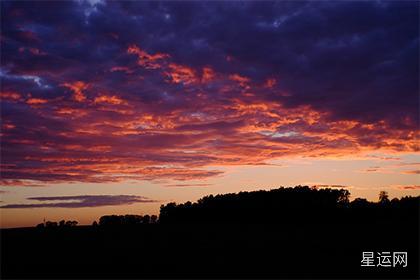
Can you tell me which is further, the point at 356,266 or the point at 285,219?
the point at 285,219

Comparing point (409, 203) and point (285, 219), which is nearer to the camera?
point (409, 203)

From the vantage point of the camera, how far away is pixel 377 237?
4000 centimetres


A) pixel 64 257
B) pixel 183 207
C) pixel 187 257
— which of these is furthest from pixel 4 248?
pixel 183 207

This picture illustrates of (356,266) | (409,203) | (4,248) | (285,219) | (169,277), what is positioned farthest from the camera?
(285,219)

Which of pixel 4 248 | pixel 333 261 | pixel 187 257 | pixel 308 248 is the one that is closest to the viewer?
pixel 333 261

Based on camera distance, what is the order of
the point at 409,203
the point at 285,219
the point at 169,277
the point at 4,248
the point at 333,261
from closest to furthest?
the point at 169,277 < the point at 333,261 < the point at 4,248 < the point at 409,203 < the point at 285,219

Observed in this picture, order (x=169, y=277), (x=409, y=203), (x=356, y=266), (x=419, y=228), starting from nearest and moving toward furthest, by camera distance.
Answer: (x=169, y=277), (x=356, y=266), (x=419, y=228), (x=409, y=203)

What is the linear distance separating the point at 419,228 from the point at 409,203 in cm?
4030

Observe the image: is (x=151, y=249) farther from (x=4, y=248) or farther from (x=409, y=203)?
(x=409, y=203)

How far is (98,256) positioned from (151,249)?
4.82 meters

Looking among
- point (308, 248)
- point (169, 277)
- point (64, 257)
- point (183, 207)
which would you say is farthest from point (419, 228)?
point (183, 207)

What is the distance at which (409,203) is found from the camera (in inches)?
3273

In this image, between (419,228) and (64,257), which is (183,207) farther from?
(64,257)

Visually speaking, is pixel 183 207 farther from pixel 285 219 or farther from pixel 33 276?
pixel 33 276
